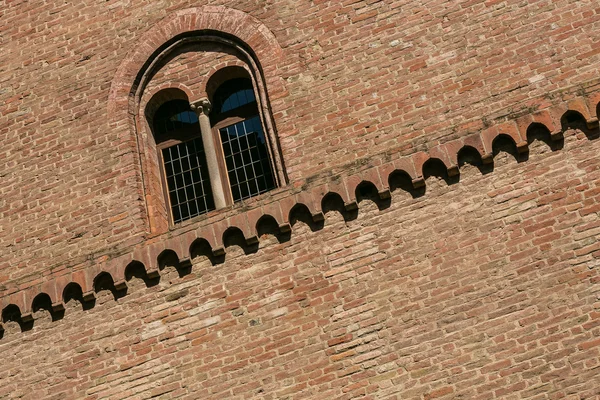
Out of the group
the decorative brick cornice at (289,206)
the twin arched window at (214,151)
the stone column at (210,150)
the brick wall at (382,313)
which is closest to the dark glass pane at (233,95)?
the twin arched window at (214,151)

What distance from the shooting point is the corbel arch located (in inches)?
457

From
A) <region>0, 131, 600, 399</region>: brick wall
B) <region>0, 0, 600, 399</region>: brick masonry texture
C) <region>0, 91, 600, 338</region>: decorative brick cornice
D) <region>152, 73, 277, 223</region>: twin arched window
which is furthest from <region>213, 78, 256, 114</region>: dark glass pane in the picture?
<region>0, 131, 600, 399</region>: brick wall

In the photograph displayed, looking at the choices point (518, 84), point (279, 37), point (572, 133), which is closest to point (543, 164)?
point (572, 133)

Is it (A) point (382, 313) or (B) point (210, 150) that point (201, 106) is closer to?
(B) point (210, 150)

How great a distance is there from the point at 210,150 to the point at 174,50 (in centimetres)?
159

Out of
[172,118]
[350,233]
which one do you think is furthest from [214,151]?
[350,233]

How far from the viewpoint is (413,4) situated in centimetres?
1157

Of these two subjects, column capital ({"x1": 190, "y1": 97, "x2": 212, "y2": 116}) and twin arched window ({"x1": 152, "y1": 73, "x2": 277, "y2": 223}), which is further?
column capital ({"x1": 190, "y1": 97, "x2": 212, "y2": 116})

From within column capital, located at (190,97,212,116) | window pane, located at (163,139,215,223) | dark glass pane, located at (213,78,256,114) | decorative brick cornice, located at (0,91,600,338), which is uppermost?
dark glass pane, located at (213,78,256,114)

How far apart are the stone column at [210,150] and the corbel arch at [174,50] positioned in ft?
0.43

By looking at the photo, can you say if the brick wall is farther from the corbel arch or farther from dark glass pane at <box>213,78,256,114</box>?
dark glass pane at <box>213,78,256,114</box>

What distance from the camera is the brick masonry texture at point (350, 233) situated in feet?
30.6

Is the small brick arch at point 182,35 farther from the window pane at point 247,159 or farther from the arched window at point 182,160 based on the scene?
the window pane at point 247,159

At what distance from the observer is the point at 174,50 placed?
40.6 ft
